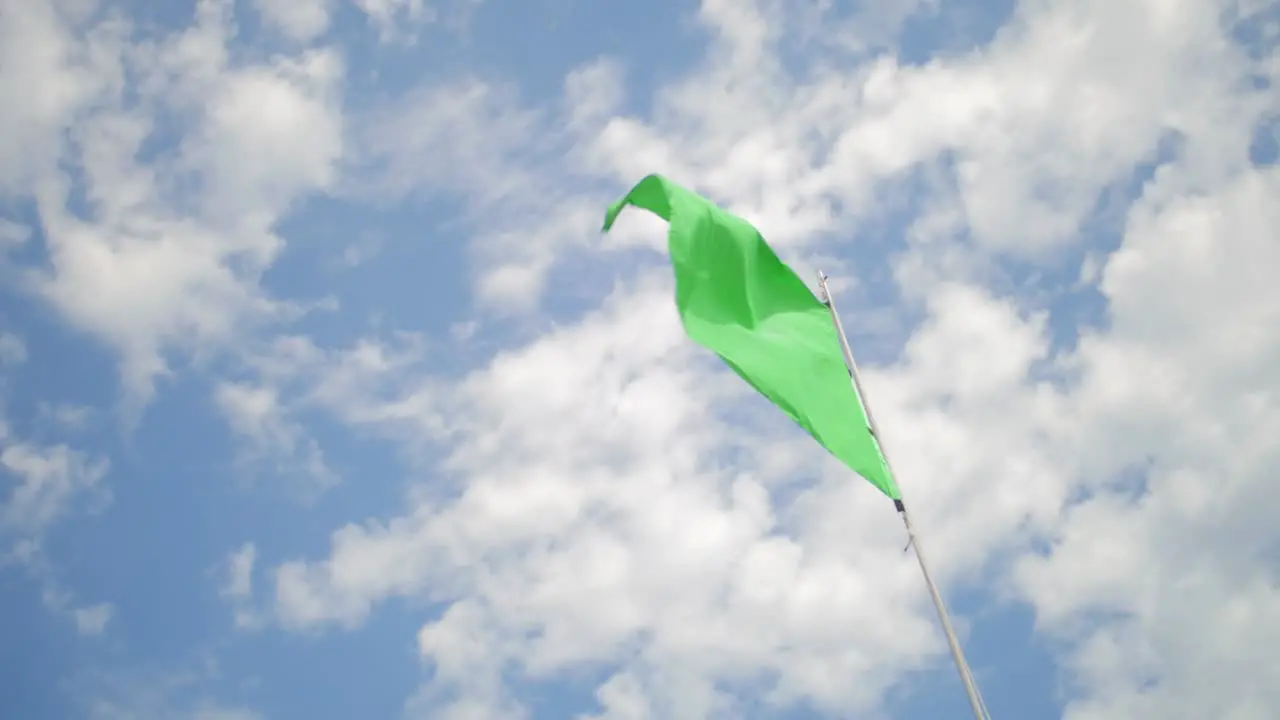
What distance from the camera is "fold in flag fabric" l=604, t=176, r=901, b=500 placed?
14.9 metres

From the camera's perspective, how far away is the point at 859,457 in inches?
588

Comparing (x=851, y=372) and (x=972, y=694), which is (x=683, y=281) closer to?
(x=851, y=372)

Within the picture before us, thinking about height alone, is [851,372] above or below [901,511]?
above

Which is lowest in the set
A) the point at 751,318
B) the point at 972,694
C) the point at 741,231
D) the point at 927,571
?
the point at 972,694

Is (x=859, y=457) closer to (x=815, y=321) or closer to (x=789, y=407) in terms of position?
(x=789, y=407)

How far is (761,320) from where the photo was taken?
16.6 m

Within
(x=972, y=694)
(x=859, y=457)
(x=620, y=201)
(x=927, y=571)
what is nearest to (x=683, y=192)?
(x=620, y=201)

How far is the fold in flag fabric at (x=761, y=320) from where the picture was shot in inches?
588

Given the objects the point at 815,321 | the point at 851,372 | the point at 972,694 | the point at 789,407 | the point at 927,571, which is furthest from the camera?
the point at 815,321

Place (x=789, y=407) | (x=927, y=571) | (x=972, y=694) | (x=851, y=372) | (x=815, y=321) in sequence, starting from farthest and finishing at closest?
(x=815, y=321) < (x=851, y=372) < (x=789, y=407) < (x=927, y=571) < (x=972, y=694)

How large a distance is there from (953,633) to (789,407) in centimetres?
370

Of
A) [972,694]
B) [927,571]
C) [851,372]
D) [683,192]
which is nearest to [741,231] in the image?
[683,192]

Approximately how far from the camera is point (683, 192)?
1605cm

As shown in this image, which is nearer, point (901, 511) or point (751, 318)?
point (901, 511)
